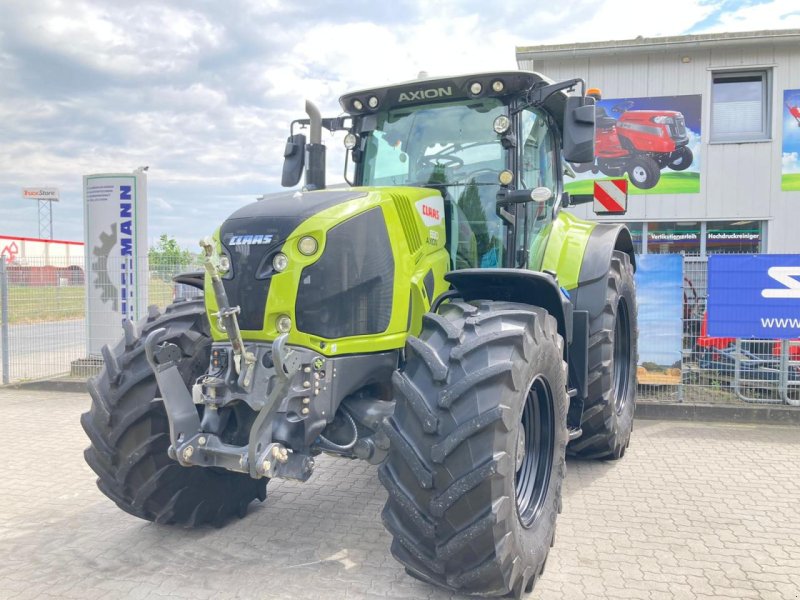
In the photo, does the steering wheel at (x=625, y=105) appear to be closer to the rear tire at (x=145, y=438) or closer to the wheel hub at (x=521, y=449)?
the wheel hub at (x=521, y=449)

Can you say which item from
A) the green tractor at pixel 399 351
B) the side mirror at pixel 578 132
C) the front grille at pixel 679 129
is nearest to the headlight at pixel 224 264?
the green tractor at pixel 399 351

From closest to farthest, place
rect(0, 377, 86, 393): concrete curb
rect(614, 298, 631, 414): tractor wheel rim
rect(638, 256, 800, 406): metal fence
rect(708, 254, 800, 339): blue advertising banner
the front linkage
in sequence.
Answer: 1. the front linkage
2. rect(614, 298, 631, 414): tractor wheel rim
3. rect(708, 254, 800, 339): blue advertising banner
4. rect(638, 256, 800, 406): metal fence
5. rect(0, 377, 86, 393): concrete curb

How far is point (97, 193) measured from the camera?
9438 millimetres

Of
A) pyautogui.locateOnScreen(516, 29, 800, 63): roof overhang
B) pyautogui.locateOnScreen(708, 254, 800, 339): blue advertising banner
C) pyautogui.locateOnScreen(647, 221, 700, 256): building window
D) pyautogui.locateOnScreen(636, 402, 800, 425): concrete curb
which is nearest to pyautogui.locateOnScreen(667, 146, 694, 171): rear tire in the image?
pyautogui.locateOnScreen(647, 221, 700, 256): building window

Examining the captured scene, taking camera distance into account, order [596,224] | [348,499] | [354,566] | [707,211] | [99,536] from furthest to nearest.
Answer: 1. [707,211]
2. [596,224]
3. [348,499]
4. [99,536]
5. [354,566]

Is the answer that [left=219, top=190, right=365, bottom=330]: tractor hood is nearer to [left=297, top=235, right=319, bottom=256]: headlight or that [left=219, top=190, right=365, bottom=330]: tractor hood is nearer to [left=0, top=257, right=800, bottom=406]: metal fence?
[left=297, top=235, right=319, bottom=256]: headlight

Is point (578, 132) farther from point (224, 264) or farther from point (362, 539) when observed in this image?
point (362, 539)

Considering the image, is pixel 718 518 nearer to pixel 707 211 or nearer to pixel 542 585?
pixel 542 585

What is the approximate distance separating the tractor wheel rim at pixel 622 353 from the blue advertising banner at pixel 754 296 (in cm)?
156

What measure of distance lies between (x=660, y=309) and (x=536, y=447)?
176 inches

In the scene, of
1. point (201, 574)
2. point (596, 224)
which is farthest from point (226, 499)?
point (596, 224)

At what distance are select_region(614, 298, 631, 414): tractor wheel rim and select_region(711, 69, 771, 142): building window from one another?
23.0 ft

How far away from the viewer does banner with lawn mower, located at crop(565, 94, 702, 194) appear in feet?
36.8

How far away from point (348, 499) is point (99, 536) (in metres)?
1.56
